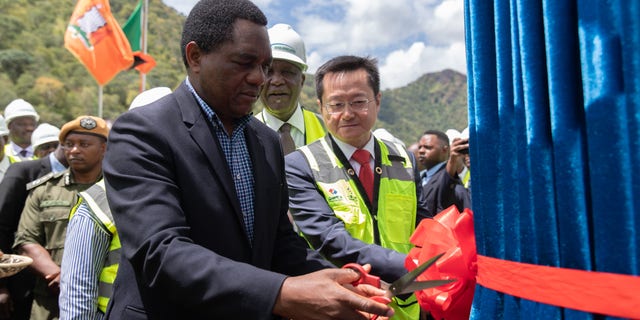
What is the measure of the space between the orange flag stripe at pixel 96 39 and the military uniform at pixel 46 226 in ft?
25.1

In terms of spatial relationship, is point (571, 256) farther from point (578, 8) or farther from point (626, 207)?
point (578, 8)

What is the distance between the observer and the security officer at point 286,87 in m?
3.55

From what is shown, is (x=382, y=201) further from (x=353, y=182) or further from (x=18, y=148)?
(x=18, y=148)

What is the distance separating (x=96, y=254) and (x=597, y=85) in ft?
7.71

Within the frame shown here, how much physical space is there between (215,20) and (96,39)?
10295 mm

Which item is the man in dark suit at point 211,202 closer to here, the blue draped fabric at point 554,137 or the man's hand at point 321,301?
the man's hand at point 321,301

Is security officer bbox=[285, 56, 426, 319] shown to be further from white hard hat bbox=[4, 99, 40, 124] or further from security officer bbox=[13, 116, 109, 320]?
white hard hat bbox=[4, 99, 40, 124]

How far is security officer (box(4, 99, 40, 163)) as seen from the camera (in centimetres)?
752

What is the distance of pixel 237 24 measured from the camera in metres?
1.80

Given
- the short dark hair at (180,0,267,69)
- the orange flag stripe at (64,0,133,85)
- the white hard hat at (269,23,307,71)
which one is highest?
the orange flag stripe at (64,0,133,85)

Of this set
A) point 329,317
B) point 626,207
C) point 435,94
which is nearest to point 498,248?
point 626,207

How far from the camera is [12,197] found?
4125mm

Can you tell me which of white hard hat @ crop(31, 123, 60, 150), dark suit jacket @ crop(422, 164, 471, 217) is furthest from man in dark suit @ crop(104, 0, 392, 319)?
white hard hat @ crop(31, 123, 60, 150)

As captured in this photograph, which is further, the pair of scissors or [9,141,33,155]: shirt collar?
A: [9,141,33,155]: shirt collar
